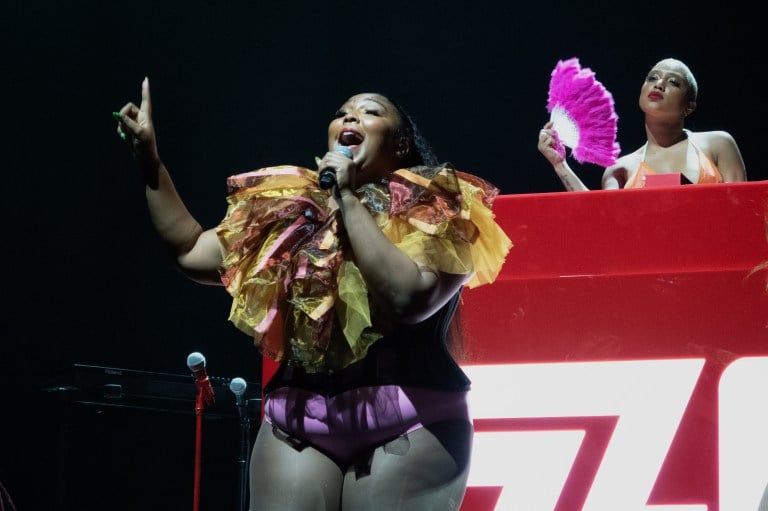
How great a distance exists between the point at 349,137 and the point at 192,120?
3258 mm

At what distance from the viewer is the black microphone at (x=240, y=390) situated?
3.75 meters

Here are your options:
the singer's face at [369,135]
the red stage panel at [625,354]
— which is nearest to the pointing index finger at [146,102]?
the singer's face at [369,135]

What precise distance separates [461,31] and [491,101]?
40 cm

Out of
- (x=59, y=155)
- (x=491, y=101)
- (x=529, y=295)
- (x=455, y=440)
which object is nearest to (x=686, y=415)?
(x=529, y=295)

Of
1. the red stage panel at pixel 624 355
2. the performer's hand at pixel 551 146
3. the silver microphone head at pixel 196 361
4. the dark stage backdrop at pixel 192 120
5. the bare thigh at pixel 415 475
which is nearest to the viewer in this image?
the bare thigh at pixel 415 475

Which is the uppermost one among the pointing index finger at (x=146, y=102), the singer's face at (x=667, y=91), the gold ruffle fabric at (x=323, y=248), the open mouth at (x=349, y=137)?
the singer's face at (x=667, y=91)

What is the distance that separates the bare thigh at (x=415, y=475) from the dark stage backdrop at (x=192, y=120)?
9.79 ft

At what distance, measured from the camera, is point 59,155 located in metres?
4.73

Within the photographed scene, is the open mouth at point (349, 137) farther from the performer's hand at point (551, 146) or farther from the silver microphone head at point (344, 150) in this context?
the performer's hand at point (551, 146)

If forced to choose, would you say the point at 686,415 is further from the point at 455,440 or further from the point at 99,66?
the point at 99,66

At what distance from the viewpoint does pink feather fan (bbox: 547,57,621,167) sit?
3.71 metres

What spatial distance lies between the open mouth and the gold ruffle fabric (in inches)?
3.6

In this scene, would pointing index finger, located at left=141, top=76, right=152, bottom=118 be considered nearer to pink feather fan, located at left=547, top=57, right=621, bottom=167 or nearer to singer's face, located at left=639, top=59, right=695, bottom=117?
pink feather fan, located at left=547, top=57, right=621, bottom=167

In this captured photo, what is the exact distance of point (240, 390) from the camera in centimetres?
378
